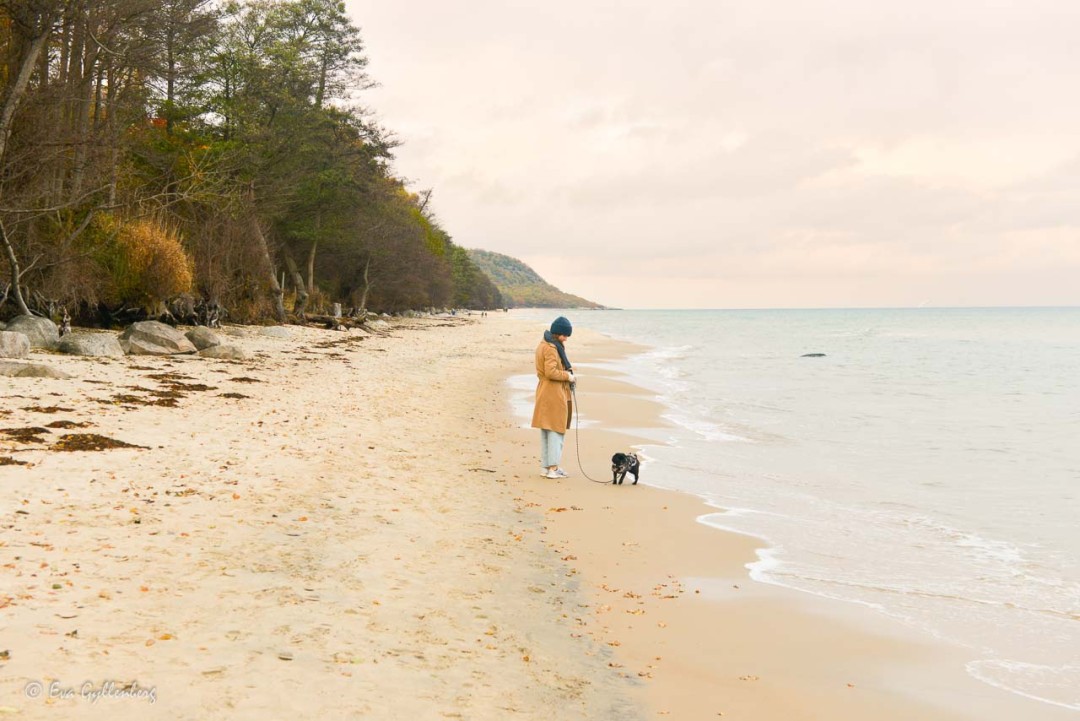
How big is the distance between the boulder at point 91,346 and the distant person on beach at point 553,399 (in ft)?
37.4

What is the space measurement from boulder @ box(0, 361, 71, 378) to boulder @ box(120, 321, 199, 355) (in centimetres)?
530

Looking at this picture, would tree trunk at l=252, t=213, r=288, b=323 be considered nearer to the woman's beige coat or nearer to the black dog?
the woman's beige coat

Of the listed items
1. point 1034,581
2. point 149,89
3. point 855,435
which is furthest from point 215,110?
point 1034,581

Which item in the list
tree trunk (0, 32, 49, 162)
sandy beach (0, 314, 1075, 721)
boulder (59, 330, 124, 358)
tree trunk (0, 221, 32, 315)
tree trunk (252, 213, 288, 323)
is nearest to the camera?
sandy beach (0, 314, 1075, 721)

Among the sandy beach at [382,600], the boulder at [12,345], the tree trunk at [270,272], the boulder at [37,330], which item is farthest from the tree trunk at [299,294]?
the sandy beach at [382,600]

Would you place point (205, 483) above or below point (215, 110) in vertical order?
below

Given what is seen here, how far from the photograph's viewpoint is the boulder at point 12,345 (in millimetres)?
14125

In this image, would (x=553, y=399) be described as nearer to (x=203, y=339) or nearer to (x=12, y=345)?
(x=12, y=345)

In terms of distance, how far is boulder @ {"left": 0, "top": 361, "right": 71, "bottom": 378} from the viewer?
12280 mm

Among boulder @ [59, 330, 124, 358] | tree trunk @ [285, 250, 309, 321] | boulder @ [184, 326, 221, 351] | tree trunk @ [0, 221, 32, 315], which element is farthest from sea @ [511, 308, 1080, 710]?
tree trunk @ [285, 250, 309, 321]

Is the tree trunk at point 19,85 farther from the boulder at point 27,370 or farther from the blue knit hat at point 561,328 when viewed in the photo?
the blue knit hat at point 561,328

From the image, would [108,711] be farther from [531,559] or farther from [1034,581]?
[1034,581]

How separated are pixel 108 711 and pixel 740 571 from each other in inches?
198

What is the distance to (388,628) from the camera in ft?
15.7
